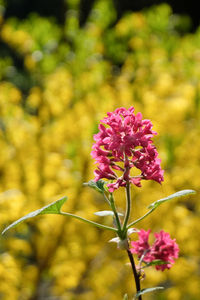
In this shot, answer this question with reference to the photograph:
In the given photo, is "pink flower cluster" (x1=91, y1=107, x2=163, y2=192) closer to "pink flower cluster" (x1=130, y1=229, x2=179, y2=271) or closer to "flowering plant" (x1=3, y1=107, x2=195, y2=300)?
"flowering plant" (x1=3, y1=107, x2=195, y2=300)

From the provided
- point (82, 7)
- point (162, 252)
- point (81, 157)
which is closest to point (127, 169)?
point (162, 252)

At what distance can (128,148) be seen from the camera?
690 millimetres

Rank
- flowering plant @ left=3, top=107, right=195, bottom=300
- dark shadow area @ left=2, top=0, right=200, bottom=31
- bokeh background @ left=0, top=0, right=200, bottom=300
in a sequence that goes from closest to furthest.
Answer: flowering plant @ left=3, top=107, right=195, bottom=300, bokeh background @ left=0, top=0, right=200, bottom=300, dark shadow area @ left=2, top=0, right=200, bottom=31

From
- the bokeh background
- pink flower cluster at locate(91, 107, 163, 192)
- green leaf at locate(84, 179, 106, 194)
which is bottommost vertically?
green leaf at locate(84, 179, 106, 194)

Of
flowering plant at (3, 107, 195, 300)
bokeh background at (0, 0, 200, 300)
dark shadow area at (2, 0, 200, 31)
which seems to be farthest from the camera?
dark shadow area at (2, 0, 200, 31)

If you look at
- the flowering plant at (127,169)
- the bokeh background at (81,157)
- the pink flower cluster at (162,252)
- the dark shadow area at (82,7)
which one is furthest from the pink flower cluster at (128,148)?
the dark shadow area at (82,7)

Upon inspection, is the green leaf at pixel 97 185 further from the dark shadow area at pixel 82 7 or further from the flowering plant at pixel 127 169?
the dark shadow area at pixel 82 7

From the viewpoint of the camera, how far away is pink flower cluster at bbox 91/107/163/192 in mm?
691

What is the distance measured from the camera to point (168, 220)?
3188mm

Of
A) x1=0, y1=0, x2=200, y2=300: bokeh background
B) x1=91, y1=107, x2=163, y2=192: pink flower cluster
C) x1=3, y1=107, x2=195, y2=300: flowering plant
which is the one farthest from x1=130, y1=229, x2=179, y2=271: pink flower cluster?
x1=0, y1=0, x2=200, y2=300: bokeh background

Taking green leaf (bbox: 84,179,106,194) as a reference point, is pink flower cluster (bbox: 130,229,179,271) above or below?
below

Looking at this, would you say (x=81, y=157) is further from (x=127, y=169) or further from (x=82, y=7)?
(x=82, y=7)

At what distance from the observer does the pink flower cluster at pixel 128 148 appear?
69 cm

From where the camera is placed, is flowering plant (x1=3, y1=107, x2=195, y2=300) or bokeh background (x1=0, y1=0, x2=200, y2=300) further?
bokeh background (x1=0, y1=0, x2=200, y2=300)
